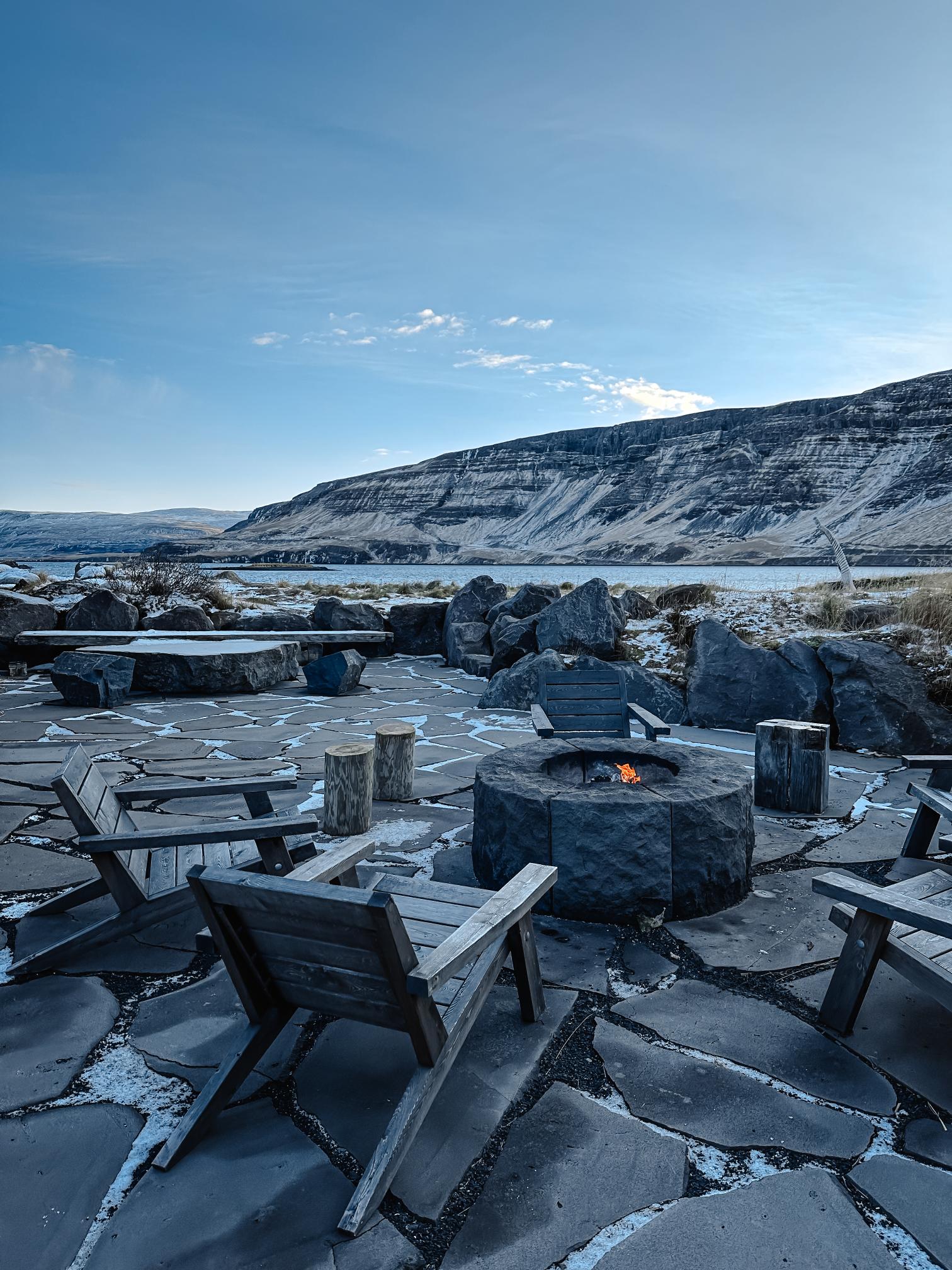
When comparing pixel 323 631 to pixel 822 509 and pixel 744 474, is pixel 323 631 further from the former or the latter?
pixel 744 474

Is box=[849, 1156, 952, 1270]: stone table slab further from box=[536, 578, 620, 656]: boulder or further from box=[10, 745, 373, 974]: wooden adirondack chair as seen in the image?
box=[536, 578, 620, 656]: boulder

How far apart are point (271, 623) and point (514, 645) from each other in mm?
4437

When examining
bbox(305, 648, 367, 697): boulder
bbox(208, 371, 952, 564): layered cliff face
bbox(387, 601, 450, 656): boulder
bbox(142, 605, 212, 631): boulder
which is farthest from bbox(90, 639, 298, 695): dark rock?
bbox(208, 371, 952, 564): layered cliff face

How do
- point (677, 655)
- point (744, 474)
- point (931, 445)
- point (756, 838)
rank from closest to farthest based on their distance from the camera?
point (756, 838)
point (677, 655)
point (931, 445)
point (744, 474)

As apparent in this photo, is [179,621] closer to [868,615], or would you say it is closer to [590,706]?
[590,706]

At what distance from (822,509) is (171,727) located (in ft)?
349

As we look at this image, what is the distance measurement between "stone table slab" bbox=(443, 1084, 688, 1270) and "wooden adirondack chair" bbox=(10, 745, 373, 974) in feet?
3.26

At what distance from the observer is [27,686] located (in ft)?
30.9

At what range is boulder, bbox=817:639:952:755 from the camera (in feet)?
20.6

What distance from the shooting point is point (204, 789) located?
11.2 ft

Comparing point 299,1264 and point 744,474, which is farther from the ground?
point 744,474

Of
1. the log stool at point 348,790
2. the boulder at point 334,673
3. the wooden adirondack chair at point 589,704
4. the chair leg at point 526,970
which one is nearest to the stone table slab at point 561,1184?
the chair leg at point 526,970

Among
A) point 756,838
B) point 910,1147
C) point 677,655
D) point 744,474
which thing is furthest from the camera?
point 744,474

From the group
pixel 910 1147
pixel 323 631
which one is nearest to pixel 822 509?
pixel 323 631
